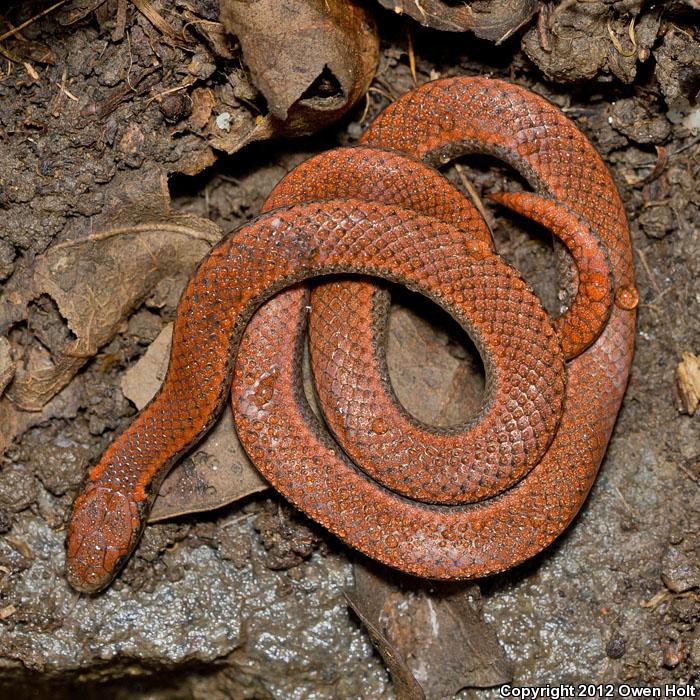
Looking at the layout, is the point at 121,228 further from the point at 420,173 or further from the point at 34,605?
the point at 34,605

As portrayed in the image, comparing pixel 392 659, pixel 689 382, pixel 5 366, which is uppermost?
pixel 689 382

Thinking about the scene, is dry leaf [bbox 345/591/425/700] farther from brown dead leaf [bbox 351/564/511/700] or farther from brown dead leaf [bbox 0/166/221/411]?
brown dead leaf [bbox 0/166/221/411]

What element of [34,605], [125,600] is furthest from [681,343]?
[34,605]

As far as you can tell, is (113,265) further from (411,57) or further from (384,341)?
(411,57)

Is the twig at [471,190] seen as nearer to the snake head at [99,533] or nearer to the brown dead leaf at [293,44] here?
the brown dead leaf at [293,44]

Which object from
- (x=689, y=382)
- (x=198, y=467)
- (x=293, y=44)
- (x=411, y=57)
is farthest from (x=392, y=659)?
(x=411, y=57)

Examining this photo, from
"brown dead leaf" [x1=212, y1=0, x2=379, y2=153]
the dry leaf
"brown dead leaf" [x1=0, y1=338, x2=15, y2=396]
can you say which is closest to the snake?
"brown dead leaf" [x1=212, y1=0, x2=379, y2=153]
